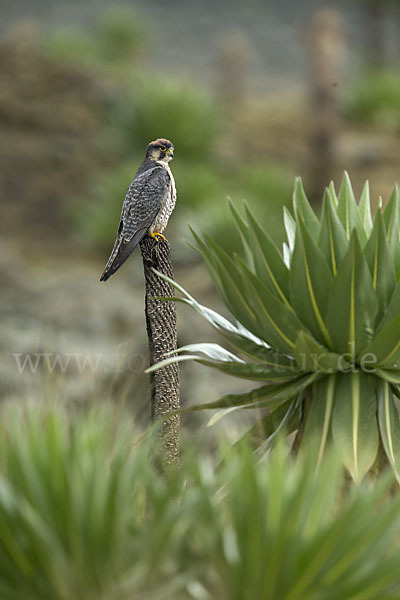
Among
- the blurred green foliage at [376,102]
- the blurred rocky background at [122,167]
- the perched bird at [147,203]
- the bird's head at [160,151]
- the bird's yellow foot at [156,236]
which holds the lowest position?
the bird's yellow foot at [156,236]

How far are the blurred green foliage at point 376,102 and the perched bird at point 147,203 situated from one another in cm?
1617

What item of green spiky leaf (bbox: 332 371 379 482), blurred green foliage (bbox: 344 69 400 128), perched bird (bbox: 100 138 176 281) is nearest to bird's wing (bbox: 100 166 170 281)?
perched bird (bbox: 100 138 176 281)

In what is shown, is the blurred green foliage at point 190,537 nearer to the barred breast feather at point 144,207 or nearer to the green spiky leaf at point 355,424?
the green spiky leaf at point 355,424

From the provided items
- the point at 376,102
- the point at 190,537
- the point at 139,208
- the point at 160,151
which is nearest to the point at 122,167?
the point at 376,102

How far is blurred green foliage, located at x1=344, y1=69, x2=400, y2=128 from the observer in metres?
18.0

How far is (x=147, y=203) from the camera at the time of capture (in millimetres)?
2451

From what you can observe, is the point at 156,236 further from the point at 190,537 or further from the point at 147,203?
the point at 190,537

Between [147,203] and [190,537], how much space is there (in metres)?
1.09

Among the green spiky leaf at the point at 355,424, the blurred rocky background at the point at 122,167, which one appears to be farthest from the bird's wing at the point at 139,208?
the blurred rocky background at the point at 122,167

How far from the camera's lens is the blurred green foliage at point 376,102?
1795cm

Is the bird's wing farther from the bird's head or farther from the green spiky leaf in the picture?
the green spiky leaf

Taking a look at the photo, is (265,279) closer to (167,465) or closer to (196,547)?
(167,465)

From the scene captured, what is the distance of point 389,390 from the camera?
2613mm

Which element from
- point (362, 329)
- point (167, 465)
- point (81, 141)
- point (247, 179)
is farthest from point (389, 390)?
point (81, 141)
